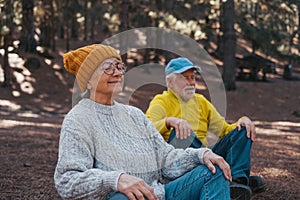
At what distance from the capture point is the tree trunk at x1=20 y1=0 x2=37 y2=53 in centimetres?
1952

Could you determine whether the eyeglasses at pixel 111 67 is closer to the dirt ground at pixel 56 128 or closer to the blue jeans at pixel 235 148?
the blue jeans at pixel 235 148

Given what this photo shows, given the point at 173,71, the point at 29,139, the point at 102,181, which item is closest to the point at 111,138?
the point at 102,181

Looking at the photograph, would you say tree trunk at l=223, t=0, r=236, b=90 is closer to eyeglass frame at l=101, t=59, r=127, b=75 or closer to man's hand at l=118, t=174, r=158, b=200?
eyeglass frame at l=101, t=59, r=127, b=75

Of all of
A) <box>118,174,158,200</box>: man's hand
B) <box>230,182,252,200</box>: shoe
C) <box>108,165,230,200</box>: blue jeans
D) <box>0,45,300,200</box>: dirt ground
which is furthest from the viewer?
<box>0,45,300,200</box>: dirt ground

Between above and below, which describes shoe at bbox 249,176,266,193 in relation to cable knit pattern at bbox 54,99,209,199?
below

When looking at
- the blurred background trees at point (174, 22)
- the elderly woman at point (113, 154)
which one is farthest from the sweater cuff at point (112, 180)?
the blurred background trees at point (174, 22)

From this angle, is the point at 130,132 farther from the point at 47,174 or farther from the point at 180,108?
the point at 47,174

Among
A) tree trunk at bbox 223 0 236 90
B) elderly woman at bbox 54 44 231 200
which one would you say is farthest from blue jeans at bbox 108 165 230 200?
tree trunk at bbox 223 0 236 90

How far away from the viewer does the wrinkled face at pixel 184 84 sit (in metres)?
3.62

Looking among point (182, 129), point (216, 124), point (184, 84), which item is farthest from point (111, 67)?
point (216, 124)

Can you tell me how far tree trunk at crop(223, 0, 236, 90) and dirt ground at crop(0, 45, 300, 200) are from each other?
691 millimetres

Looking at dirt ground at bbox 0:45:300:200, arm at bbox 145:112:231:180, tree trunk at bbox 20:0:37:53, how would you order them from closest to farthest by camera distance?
arm at bbox 145:112:231:180 → dirt ground at bbox 0:45:300:200 → tree trunk at bbox 20:0:37:53

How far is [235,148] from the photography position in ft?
10.4

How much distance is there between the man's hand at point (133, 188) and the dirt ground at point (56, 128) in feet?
5.41
